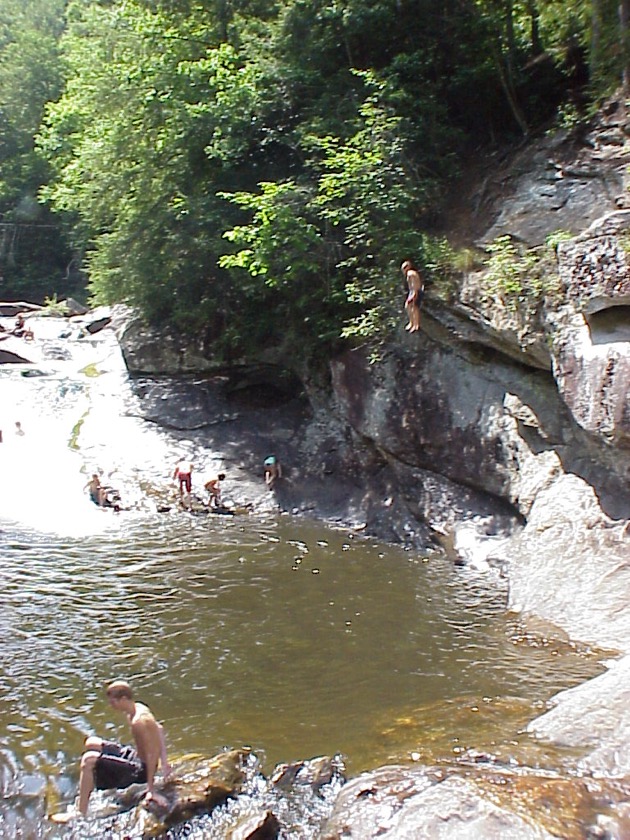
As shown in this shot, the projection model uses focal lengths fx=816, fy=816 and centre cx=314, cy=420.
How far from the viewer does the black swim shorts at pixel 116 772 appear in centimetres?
624

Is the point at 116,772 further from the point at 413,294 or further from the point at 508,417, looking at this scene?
the point at 413,294

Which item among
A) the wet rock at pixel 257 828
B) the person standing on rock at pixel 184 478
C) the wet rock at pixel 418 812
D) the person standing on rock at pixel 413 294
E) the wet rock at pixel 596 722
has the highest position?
the person standing on rock at pixel 413 294

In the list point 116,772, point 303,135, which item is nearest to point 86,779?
point 116,772

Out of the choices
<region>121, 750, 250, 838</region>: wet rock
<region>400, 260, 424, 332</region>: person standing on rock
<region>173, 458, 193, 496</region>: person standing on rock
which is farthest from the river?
<region>400, 260, 424, 332</region>: person standing on rock

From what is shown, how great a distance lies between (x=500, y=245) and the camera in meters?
13.4

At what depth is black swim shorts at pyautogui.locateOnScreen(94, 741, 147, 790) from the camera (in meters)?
6.24

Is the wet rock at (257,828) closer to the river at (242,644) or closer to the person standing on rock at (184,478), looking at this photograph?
the river at (242,644)

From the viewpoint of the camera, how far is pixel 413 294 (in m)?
14.3

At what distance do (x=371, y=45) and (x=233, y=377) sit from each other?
8210 mm

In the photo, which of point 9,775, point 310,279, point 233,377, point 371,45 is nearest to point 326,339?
point 310,279

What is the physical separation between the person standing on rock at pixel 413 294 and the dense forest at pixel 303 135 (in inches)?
15.6

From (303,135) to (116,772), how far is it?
45.4 feet

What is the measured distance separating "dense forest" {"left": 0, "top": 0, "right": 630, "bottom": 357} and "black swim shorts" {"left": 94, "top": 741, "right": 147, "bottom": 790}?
9987mm

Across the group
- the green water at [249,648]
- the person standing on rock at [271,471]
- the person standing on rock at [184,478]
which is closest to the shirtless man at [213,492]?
the person standing on rock at [184,478]
